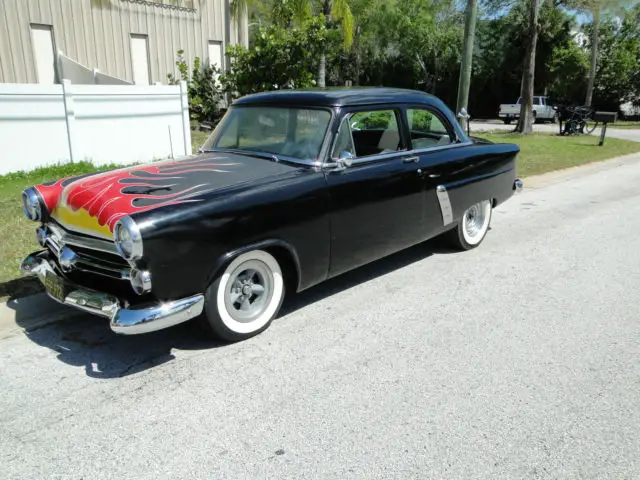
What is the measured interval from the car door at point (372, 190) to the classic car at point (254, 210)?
0.01 m

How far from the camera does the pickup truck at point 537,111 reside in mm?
31106

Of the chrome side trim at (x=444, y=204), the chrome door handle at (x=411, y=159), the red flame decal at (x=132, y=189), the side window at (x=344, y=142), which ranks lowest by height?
the chrome side trim at (x=444, y=204)

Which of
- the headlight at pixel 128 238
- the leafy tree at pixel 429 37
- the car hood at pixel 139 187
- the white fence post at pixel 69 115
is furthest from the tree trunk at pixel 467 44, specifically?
the leafy tree at pixel 429 37

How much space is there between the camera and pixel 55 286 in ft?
12.2

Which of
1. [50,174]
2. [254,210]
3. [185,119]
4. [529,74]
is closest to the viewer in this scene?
[254,210]

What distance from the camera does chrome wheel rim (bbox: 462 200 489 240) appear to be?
6051 millimetres

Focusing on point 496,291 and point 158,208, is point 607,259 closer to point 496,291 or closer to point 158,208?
point 496,291

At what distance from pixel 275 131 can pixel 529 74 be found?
1772 cm

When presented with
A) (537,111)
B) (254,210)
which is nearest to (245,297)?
(254,210)

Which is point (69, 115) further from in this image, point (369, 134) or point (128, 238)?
point (128, 238)

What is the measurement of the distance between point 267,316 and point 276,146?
139 centimetres

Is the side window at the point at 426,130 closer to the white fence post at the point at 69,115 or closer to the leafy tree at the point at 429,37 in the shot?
the white fence post at the point at 69,115

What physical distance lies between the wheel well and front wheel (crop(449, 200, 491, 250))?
231cm

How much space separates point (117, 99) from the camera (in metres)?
9.86
